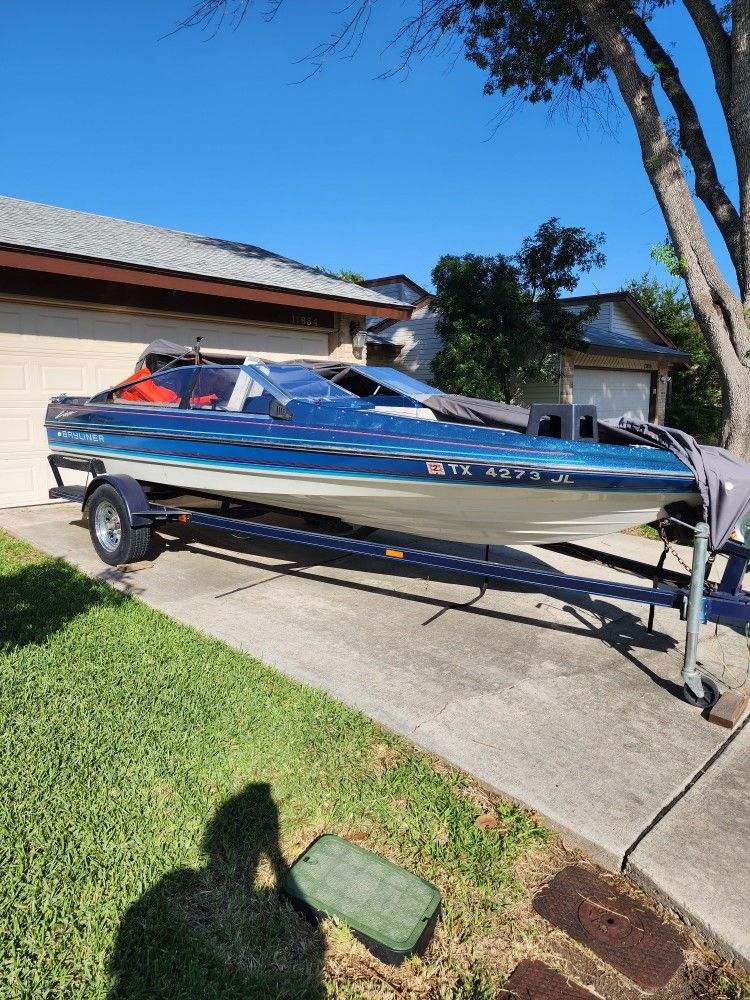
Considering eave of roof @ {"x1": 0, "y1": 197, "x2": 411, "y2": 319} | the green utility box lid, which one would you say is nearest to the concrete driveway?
the green utility box lid

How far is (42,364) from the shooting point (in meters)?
8.44

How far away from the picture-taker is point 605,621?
4984mm

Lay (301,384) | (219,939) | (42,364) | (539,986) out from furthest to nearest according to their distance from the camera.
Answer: (42,364) < (301,384) < (219,939) < (539,986)

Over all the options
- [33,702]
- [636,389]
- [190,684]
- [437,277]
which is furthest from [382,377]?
[636,389]

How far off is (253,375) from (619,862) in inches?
170

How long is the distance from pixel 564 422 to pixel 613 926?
2746 mm

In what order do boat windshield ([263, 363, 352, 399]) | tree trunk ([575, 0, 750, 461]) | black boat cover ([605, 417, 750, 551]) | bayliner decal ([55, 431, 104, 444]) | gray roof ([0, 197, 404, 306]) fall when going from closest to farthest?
black boat cover ([605, 417, 750, 551]) < boat windshield ([263, 363, 352, 399]) < bayliner decal ([55, 431, 104, 444]) < tree trunk ([575, 0, 750, 461]) < gray roof ([0, 197, 404, 306])

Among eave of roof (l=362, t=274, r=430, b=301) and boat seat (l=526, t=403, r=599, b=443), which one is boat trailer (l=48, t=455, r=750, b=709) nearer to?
boat seat (l=526, t=403, r=599, b=443)

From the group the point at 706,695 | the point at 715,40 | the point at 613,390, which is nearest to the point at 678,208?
the point at 715,40

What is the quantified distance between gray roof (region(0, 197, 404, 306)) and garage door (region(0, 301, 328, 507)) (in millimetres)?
806

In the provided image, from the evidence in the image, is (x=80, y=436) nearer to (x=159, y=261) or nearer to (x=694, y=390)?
(x=159, y=261)

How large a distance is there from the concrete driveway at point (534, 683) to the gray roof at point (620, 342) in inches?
421

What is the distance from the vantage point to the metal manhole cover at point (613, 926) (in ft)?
6.90

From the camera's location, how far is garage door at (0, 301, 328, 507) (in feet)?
26.8
